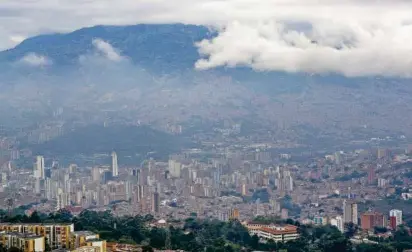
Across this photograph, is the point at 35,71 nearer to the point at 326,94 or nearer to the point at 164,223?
Result: the point at 326,94

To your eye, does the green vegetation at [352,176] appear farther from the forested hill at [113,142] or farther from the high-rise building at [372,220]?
the high-rise building at [372,220]

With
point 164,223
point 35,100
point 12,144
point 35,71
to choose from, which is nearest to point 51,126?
point 12,144

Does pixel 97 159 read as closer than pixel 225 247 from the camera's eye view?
No

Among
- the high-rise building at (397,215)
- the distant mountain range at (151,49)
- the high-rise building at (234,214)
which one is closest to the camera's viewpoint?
the high-rise building at (234,214)

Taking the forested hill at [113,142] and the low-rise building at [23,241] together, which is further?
the forested hill at [113,142]

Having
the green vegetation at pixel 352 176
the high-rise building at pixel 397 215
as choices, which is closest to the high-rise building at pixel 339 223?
the high-rise building at pixel 397 215

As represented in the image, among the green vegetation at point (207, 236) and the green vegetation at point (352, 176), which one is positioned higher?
the green vegetation at point (207, 236)
